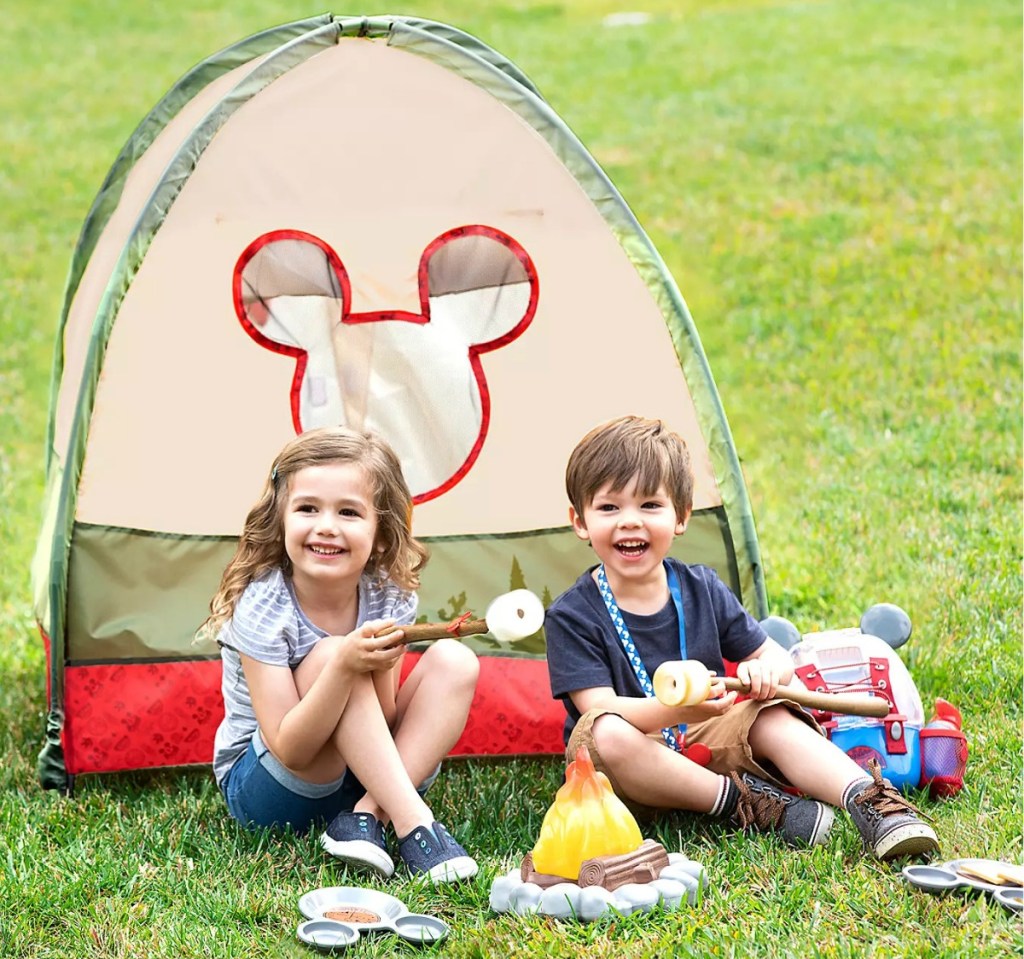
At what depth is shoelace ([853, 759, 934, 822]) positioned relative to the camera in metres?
2.15

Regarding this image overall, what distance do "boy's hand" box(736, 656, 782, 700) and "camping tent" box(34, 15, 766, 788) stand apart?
66 cm

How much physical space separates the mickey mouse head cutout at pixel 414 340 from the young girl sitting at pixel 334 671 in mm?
489

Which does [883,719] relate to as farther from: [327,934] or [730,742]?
[327,934]

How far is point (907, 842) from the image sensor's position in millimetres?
2098

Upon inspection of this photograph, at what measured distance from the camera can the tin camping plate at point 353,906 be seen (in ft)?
6.79

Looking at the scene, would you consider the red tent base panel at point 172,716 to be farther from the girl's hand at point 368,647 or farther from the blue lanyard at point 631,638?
the girl's hand at point 368,647

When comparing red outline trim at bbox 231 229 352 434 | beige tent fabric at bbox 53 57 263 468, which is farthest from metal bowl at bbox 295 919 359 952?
beige tent fabric at bbox 53 57 263 468

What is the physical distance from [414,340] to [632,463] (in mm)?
771

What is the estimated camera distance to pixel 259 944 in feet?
6.71

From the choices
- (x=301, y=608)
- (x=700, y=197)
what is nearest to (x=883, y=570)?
(x=301, y=608)

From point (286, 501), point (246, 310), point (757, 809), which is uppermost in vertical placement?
point (246, 310)

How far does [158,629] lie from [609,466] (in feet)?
3.37

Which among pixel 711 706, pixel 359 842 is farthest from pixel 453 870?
pixel 711 706

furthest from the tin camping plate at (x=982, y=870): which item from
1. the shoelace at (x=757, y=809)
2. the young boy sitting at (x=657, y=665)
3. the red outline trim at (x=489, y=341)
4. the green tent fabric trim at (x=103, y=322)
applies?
the green tent fabric trim at (x=103, y=322)
